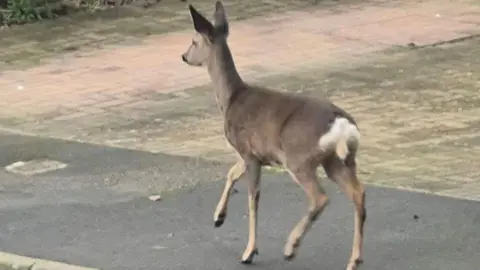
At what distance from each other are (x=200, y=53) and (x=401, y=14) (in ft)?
34.3

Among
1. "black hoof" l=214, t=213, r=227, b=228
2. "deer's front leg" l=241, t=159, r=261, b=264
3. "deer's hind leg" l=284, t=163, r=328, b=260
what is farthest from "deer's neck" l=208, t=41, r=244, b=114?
"deer's hind leg" l=284, t=163, r=328, b=260

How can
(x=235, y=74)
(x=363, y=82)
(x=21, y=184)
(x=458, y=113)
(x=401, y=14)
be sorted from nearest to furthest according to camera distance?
(x=235, y=74) → (x=21, y=184) → (x=458, y=113) → (x=363, y=82) → (x=401, y=14)

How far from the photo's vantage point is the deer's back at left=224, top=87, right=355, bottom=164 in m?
6.64

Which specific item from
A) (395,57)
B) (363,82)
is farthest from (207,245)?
(395,57)

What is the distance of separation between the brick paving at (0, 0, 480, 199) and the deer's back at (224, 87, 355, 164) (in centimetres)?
225

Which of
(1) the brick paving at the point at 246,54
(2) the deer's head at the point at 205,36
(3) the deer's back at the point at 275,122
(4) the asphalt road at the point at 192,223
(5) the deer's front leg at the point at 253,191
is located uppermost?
(2) the deer's head at the point at 205,36

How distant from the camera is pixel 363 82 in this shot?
43.2 feet

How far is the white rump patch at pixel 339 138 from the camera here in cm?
656

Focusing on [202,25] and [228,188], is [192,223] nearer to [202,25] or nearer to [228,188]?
[228,188]

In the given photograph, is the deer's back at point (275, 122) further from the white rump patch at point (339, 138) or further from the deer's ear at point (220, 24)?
the deer's ear at point (220, 24)

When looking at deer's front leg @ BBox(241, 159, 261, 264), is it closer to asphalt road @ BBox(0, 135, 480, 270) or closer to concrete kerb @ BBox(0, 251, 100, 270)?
asphalt road @ BBox(0, 135, 480, 270)

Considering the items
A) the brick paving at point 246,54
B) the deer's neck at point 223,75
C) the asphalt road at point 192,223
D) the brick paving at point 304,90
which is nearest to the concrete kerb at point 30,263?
the asphalt road at point 192,223

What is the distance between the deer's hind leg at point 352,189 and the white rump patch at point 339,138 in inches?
4.1

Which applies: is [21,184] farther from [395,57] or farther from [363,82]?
[395,57]
